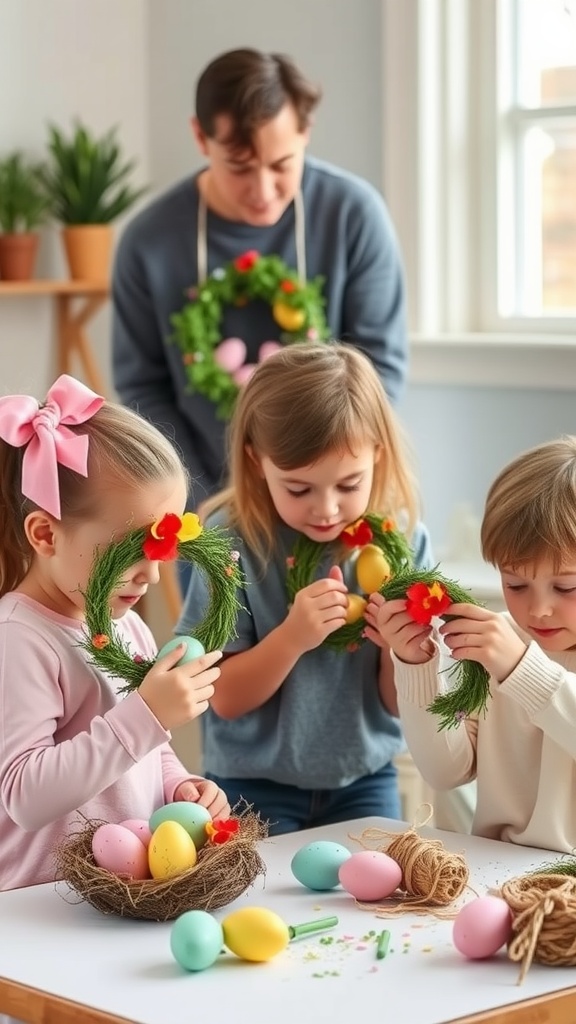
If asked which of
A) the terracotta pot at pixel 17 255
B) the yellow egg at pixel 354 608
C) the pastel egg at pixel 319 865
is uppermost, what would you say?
the terracotta pot at pixel 17 255

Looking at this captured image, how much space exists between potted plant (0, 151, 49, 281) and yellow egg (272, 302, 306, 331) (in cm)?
100

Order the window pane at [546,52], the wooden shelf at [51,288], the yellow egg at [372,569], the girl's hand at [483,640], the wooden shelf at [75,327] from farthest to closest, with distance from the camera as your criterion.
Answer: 1. the wooden shelf at [75,327]
2. the wooden shelf at [51,288]
3. the window pane at [546,52]
4. the yellow egg at [372,569]
5. the girl's hand at [483,640]

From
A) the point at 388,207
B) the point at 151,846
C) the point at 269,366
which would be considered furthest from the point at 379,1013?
the point at 388,207

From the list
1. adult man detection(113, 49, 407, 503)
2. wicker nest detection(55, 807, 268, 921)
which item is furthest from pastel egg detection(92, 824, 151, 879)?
adult man detection(113, 49, 407, 503)

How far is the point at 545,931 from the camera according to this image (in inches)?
54.1

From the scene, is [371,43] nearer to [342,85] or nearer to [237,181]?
[342,85]

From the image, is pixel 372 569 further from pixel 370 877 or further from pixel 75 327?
pixel 75 327

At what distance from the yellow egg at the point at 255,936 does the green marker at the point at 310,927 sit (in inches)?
1.9

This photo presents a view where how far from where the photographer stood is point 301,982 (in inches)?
52.6

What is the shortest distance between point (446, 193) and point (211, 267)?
2.29 ft

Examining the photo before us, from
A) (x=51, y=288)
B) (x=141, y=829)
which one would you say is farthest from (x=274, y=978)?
(x=51, y=288)

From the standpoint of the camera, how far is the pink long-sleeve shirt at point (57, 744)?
1.58 meters

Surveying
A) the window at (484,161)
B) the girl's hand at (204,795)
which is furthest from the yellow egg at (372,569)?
the window at (484,161)

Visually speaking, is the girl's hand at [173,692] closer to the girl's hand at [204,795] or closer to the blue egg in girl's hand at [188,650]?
the blue egg in girl's hand at [188,650]
